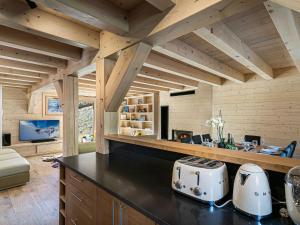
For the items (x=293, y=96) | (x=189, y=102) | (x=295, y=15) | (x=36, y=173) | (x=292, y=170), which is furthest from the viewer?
(x=189, y=102)

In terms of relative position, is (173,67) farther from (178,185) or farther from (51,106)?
(51,106)

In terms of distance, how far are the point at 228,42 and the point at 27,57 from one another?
269 centimetres

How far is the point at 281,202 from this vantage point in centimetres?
103

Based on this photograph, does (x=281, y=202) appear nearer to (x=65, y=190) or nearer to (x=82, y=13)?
(x=82, y=13)

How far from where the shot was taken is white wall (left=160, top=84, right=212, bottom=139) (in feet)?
18.2

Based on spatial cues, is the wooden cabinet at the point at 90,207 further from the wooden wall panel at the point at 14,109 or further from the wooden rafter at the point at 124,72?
the wooden wall panel at the point at 14,109

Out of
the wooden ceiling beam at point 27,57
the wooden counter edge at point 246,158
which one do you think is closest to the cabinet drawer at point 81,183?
the wooden counter edge at point 246,158

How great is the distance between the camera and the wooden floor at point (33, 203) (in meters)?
2.44

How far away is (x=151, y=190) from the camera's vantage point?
126cm

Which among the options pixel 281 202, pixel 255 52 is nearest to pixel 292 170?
pixel 281 202

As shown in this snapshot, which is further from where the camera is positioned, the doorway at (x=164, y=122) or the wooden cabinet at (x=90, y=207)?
the doorway at (x=164, y=122)

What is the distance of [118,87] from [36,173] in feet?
12.1

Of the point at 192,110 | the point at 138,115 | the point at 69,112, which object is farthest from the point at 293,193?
the point at 138,115

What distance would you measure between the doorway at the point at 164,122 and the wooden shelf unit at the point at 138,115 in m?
0.35
